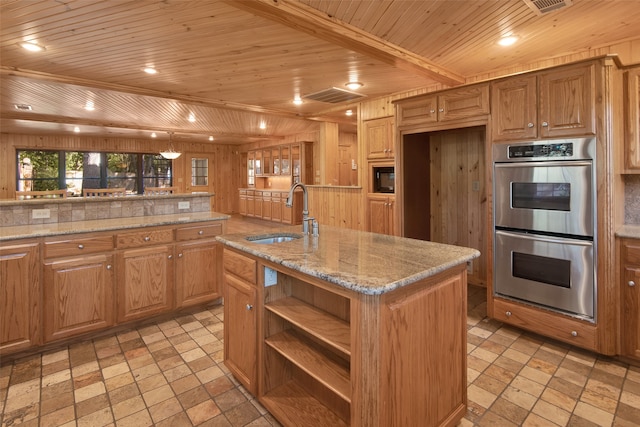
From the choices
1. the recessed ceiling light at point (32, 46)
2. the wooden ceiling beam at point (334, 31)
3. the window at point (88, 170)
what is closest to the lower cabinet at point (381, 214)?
the wooden ceiling beam at point (334, 31)

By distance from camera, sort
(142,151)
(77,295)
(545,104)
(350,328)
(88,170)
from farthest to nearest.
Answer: (142,151) → (88,170) → (77,295) → (545,104) → (350,328)

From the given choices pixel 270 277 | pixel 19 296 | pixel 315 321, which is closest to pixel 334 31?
pixel 270 277

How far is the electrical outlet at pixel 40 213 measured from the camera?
2871mm

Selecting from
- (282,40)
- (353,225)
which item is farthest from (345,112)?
(282,40)

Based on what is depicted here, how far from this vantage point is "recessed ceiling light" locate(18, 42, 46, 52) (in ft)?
9.76

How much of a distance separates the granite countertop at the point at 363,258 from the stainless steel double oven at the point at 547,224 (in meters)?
1.21

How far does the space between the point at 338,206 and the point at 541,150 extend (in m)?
3.24

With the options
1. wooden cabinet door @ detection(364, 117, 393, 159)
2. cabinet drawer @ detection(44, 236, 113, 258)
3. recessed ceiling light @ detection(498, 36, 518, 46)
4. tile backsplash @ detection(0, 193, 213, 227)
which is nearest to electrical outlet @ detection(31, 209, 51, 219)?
tile backsplash @ detection(0, 193, 213, 227)

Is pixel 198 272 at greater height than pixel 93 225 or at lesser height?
lesser

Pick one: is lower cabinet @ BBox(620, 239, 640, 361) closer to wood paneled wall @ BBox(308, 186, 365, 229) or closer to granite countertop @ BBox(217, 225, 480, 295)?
granite countertop @ BBox(217, 225, 480, 295)

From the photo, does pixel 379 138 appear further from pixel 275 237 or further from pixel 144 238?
pixel 144 238

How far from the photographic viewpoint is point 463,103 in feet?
9.91

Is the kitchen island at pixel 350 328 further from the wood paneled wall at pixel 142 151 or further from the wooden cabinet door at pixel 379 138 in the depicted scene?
the wood paneled wall at pixel 142 151

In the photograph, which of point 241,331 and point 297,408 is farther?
point 241,331
